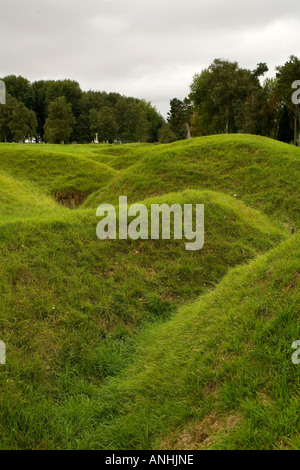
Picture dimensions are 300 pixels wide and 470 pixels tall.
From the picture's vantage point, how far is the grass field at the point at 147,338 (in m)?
2.47

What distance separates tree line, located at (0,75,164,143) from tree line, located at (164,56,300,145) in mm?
8616

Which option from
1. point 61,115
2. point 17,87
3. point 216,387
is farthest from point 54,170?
point 17,87

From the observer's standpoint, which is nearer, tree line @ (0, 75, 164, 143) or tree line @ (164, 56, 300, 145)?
tree line @ (164, 56, 300, 145)

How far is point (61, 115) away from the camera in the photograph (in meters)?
40.5

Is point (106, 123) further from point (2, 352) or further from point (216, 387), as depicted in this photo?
point (216, 387)

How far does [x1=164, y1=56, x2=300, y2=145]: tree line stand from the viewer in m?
29.0

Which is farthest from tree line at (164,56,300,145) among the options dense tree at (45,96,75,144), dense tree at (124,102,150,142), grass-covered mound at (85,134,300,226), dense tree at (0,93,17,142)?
dense tree at (0,93,17,142)

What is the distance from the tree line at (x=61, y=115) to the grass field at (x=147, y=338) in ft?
125

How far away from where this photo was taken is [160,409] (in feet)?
9.13

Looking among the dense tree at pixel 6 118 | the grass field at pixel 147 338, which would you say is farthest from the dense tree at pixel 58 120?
the grass field at pixel 147 338

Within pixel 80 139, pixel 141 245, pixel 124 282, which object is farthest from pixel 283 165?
pixel 80 139

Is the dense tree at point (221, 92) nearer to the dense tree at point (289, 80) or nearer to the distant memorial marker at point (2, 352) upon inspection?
the dense tree at point (289, 80)

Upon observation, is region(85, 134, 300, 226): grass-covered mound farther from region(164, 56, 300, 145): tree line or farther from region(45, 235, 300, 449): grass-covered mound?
region(164, 56, 300, 145): tree line
